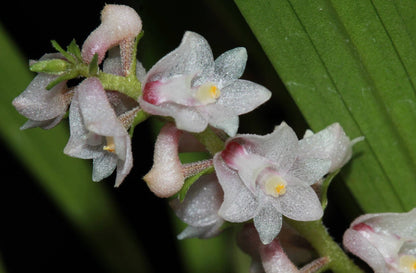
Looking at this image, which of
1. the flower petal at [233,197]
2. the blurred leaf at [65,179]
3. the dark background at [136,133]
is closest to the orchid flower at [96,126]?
the flower petal at [233,197]

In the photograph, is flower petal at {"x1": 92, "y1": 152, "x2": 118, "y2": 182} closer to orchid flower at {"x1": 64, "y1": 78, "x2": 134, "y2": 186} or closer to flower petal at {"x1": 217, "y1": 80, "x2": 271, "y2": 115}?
orchid flower at {"x1": 64, "y1": 78, "x2": 134, "y2": 186}

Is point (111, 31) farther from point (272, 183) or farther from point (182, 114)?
point (272, 183)

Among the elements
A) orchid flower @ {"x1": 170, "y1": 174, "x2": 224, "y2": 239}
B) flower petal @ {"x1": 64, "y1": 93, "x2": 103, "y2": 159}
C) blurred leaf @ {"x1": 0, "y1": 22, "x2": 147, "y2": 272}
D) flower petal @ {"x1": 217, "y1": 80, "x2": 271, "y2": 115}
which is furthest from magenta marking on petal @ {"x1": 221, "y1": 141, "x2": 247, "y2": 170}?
blurred leaf @ {"x1": 0, "y1": 22, "x2": 147, "y2": 272}

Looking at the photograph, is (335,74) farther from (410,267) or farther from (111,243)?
(111,243)

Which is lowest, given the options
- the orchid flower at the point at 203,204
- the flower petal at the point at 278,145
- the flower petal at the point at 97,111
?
the orchid flower at the point at 203,204

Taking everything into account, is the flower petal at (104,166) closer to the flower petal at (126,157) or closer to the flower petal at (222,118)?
the flower petal at (126,157)

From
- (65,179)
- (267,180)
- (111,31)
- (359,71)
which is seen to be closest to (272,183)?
(267,180)
